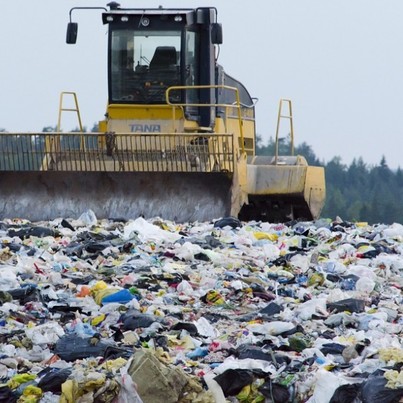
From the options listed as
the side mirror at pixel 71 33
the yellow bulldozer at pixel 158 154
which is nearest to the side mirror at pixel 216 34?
the yellow bulldozer at pixel 158 154

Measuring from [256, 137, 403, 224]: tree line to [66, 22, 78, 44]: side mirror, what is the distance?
47.0 meters

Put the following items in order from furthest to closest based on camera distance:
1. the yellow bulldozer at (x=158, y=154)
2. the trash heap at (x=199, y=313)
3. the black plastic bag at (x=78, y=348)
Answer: the yellow bulldozer at (x=158, y=154), the black plastic bag at (x=78, y=348), the trash heap at (x=199, y=313)

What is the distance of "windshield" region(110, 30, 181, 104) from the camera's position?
16906 millimetres

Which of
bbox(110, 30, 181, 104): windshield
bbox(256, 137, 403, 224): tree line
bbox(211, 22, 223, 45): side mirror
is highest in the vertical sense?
bbox(211, 22, 223, 45): side mirror

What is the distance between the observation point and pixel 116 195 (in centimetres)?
1579

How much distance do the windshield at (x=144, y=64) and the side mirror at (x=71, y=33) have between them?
19.3 inches

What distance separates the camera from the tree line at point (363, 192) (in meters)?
66.9

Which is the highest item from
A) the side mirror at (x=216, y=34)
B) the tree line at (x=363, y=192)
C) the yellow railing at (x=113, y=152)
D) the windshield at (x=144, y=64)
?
the side mirror at (x=216, y=34)

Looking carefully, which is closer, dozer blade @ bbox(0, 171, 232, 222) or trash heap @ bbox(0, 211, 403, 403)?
trash heap @ bbox(0, 211, 403, 403)

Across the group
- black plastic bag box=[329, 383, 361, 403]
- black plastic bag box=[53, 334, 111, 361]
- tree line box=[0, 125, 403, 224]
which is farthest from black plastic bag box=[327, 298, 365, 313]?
tree line box=[0, 125, 403, 224]

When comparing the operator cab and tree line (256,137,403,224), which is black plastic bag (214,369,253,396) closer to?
the operator cab

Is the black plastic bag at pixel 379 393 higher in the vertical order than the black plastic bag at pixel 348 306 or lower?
higher

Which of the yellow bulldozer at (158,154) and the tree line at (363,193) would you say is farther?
the tree line at (363,193)

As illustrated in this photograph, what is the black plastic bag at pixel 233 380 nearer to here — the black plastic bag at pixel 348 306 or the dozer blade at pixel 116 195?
the black plastic bag at pixel 348 306
